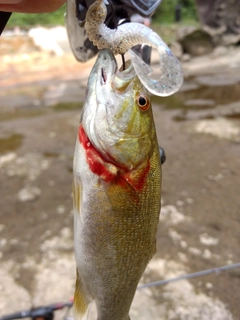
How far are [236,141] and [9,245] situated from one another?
3304mm

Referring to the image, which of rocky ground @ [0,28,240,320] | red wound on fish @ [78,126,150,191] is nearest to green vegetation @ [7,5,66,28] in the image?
rocky ground @ [0,28,240,320]

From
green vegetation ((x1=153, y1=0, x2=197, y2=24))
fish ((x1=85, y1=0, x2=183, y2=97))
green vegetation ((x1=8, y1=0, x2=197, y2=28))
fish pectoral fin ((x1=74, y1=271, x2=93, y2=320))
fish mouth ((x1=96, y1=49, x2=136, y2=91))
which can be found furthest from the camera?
green vegetation ((x1=153, y1=0, x2=197, y2=24))

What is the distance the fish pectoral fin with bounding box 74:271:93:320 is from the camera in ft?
4.59

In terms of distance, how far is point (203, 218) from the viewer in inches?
140

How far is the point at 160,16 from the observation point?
18734 millimetres

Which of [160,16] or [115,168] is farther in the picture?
[160,16]

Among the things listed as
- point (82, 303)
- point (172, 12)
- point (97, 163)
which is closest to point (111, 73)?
point (97, 163)

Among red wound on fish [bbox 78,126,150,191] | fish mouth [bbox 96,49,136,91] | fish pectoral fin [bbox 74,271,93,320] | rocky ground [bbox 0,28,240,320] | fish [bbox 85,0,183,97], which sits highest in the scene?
fish [bbox 85,0,183,97]

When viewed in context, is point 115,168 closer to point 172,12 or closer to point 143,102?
point 143,102

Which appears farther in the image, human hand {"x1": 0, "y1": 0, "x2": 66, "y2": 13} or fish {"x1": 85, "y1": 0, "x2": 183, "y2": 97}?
human hand {"x1": 0, "y1": 0, "x2": 66, "y2": 13}

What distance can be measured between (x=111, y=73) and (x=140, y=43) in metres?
0.13

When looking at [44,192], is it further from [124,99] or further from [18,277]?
[124,99]

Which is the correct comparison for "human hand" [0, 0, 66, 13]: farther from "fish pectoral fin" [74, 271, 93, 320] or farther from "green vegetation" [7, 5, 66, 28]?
"green vegetation" [7, 5, 66, 28]

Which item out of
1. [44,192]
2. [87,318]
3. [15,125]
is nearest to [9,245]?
[44,192]
